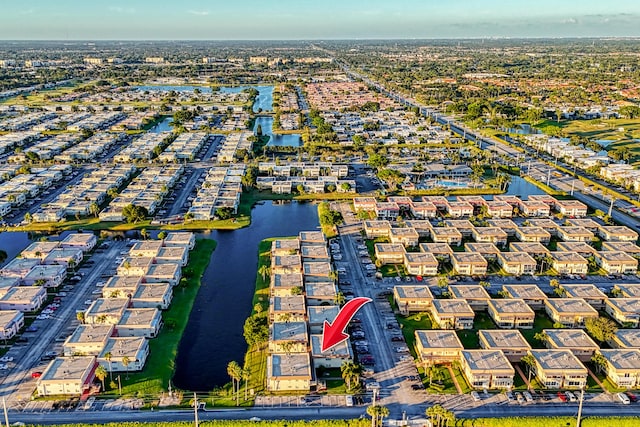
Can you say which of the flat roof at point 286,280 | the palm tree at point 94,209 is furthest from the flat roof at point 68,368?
the palm tree at point 94,209

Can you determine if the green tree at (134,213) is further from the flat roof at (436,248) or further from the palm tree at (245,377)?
the palm tree at (245,377)

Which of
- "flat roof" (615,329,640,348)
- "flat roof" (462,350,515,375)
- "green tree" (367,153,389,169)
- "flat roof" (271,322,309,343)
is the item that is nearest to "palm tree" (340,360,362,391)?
"flat roof" (271,322,309,343)

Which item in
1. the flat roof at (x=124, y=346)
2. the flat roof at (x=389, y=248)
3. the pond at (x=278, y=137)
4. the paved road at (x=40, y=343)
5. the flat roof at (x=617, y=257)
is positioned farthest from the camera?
the pond at (x=278, y=137)

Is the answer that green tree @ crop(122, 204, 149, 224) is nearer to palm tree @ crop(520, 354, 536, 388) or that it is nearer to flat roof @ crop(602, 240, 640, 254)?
palm tree @ crop(520, 354, 536, 388)

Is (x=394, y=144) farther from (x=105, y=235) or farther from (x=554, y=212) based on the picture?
(x=105, y=235)

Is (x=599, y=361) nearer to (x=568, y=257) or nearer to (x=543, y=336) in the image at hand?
(x=543, y=336)

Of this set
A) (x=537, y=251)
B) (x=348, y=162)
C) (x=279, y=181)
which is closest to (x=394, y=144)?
(x=348, y=162)
